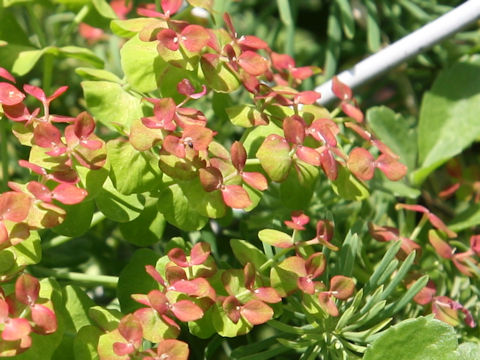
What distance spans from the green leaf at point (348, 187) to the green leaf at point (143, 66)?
0.17m

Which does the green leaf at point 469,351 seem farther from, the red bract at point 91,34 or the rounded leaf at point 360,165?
the red bract at point 91,34

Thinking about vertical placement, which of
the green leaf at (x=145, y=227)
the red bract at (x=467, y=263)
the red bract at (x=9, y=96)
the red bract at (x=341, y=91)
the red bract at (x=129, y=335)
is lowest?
the red bract at (x=467, y=263)

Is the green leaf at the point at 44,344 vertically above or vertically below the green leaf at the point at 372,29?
below

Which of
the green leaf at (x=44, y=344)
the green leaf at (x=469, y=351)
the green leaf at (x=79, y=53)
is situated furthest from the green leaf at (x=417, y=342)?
the green leaf at (x=79, y=53)

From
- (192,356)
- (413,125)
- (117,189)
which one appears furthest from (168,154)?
(413,125)

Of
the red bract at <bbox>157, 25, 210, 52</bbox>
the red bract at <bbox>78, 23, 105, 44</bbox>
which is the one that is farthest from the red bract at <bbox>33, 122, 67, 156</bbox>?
the red bract at <bbox>78, 23, 105, 44</bbox>

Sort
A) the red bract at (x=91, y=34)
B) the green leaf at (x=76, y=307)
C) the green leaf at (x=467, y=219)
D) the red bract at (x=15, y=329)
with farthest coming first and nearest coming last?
the red bract at (x=91, y=34)
the green leaf at (x=467, y=219)
the green leaf at (x=76, y=307)
the red bract at (x=15, y=329)

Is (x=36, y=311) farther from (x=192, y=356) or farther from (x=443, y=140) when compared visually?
(x=443, y=140)

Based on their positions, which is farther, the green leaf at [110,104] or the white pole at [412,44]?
the white pole at [412,44]

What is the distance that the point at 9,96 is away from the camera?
571 millimetres

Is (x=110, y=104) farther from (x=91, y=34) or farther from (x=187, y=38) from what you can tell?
(x=91, y=34)

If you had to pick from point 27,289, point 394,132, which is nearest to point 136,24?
point 27,289

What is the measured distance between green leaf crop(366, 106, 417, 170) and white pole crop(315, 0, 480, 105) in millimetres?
41

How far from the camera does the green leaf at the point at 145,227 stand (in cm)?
63
